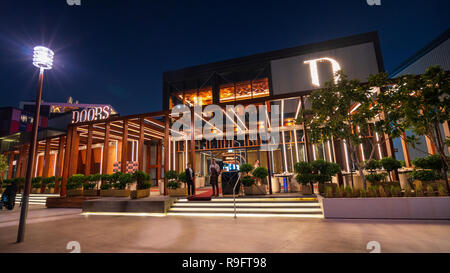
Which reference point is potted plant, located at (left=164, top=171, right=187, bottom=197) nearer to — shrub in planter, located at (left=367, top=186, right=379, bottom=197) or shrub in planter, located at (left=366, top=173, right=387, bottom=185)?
shrub in planter, located at (left=367, top=186, right=379, bottom=197)

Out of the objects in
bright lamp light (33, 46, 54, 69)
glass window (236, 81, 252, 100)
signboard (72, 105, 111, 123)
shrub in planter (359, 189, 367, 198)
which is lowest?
shrub in planter (359, 189, 367, 198)

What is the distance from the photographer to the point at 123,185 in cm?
953

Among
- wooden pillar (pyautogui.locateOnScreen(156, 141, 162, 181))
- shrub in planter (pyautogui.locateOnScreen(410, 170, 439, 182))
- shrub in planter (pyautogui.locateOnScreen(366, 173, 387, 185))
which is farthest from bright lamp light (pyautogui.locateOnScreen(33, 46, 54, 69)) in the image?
wooden pillar (pyautogui.locateOnScreen(156, 141, 162, 181))

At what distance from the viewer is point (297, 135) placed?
1309cm

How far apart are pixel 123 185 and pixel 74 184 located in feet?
10.2

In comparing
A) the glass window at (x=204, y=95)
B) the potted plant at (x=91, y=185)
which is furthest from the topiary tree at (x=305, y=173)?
the glass window at (x=204, y=95)

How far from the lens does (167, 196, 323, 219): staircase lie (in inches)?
237

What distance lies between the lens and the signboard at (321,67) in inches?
550

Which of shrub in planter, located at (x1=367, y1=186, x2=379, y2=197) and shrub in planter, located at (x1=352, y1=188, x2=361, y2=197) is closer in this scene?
shrub in planter, located at (x1=367, y1=186, x2=379, y2=197)

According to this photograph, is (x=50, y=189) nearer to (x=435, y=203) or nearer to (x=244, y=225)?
(x=244, y=225)

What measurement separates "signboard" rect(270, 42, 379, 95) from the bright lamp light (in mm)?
13197

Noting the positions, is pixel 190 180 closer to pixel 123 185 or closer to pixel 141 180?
pixel 141 180

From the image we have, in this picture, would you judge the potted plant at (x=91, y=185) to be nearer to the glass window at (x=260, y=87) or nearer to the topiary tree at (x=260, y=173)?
the topiary tree at (x=260, y=173)

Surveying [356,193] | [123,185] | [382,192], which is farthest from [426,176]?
[123,185]
